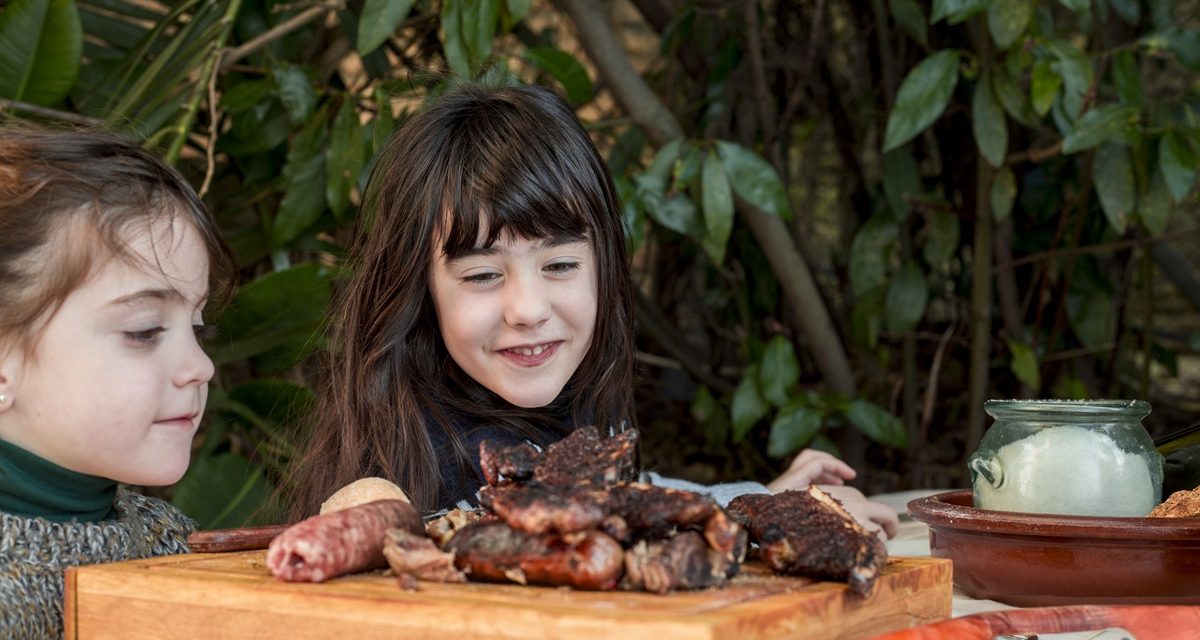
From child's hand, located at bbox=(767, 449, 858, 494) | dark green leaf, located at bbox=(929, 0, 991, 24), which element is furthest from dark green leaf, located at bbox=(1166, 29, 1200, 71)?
child's hand, located at bbox=(767, 449, 858, 494)

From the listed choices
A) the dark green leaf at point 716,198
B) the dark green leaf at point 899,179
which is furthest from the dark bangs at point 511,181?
the dark green leaf at point 899,179

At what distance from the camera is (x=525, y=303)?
1401 mm

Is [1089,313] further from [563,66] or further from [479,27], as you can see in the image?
[479,27]

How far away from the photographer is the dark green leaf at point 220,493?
2057 millimetres

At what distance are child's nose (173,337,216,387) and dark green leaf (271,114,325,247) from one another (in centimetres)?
115

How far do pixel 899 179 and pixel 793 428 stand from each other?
0.59m

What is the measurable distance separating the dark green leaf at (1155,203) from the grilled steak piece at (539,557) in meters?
1.86

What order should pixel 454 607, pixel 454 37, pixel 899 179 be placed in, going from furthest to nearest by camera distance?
pixel 899 179 → pixel 454 37 → pixel 454 607

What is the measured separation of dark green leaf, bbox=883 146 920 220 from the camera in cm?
269

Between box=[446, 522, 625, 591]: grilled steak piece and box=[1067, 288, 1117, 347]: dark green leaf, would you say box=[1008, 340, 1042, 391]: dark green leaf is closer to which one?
box=[1067, 288, 1117, 347]: dark green leaf

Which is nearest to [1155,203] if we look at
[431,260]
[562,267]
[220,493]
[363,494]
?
[562,267]

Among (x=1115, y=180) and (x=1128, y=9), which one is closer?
(x=1115, y=180)

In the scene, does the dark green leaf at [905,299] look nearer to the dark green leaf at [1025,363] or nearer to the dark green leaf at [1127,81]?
the dark green leaf at [1025,363]

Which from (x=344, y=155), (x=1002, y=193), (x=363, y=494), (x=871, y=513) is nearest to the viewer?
(x=363, y=494)
